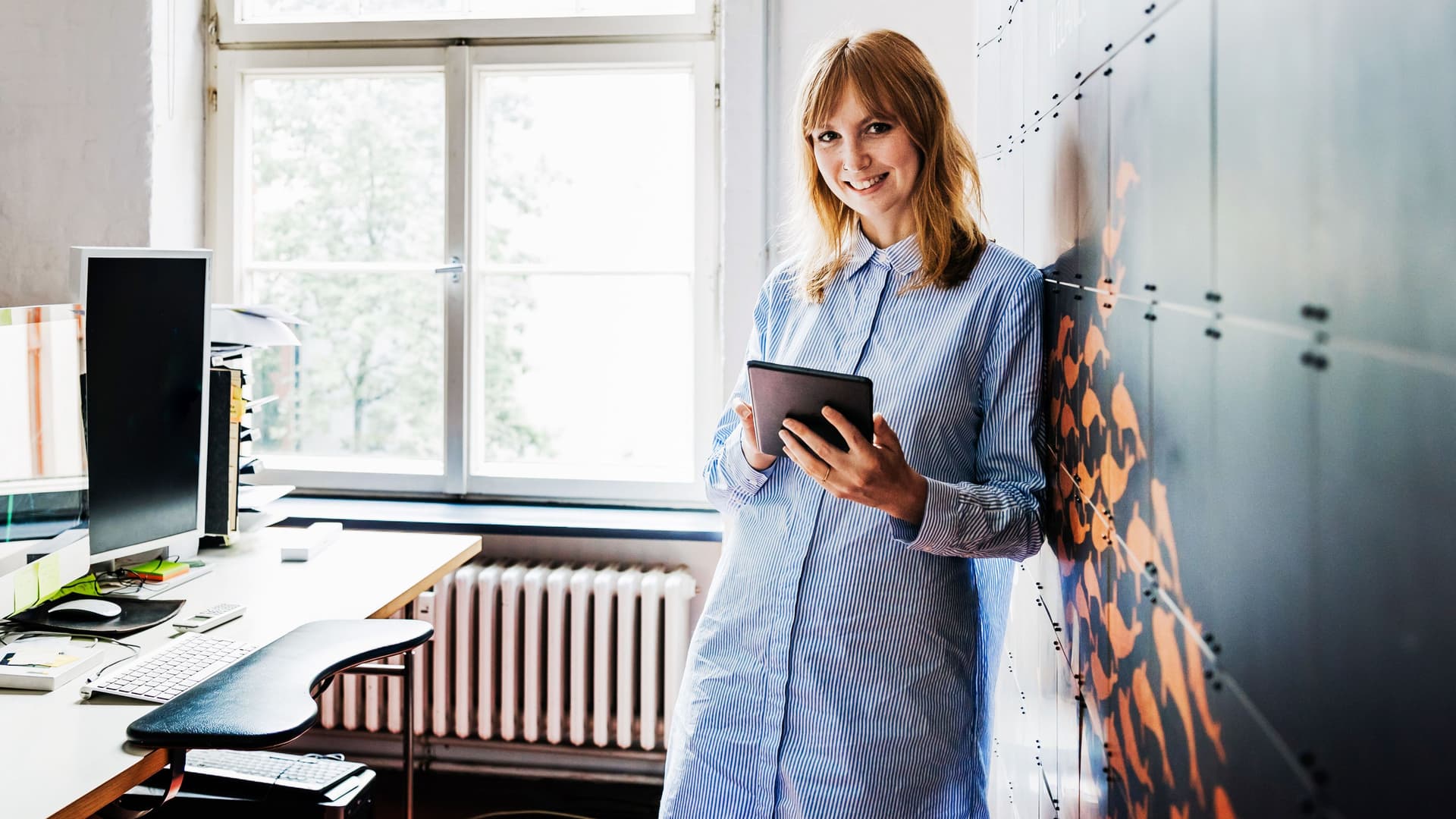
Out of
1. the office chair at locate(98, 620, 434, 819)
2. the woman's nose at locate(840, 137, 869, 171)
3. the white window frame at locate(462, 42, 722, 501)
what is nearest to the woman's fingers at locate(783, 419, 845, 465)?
the woman's nose at locate(840, 137, 869, 171)

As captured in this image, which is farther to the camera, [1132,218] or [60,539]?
[60,539]

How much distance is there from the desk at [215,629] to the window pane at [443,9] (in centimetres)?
153

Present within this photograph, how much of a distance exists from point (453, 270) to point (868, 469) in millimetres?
2061

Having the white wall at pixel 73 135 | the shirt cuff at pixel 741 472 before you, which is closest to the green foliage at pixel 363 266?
the white wall at pixel 73 135

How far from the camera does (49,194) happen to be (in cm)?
272

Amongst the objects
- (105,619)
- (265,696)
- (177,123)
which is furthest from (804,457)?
(177,123)

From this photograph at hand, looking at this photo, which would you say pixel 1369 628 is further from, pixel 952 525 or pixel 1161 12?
pixel 952 525

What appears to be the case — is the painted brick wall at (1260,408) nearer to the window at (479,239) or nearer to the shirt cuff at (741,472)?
the shirt cuff at (741,472)

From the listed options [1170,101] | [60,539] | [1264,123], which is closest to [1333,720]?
[1264,123]

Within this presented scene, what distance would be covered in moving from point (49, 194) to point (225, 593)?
1.65 metres

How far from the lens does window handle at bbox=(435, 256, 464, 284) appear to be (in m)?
2.79

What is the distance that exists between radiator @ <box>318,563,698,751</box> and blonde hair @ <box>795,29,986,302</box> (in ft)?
4.92

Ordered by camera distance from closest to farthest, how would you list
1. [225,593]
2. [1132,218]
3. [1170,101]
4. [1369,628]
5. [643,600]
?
[1369,628]
[1170,101]
[1132,218]
[225,593]
[643,600]

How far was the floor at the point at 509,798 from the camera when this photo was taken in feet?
8.25
